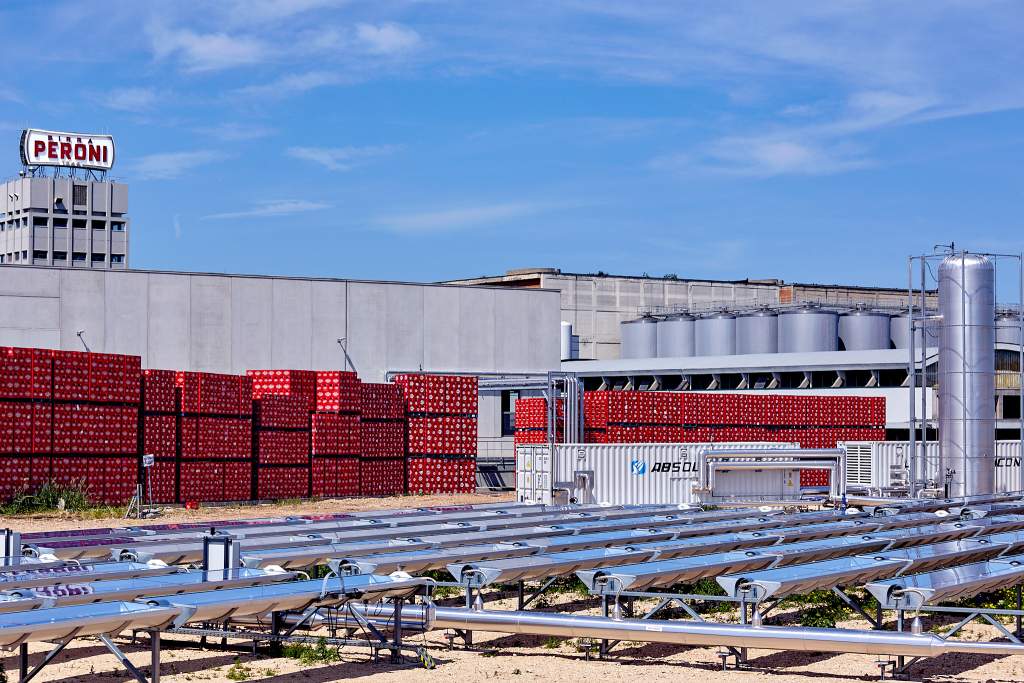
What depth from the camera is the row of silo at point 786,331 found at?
64375 millimetres

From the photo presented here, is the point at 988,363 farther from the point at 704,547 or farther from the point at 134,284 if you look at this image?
the point at 134,284

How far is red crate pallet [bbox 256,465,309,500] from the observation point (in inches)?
1368

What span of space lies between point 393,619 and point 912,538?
287 inches

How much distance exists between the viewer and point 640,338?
70938mm

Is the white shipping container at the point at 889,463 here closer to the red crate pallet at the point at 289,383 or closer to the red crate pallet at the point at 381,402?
the red crate pallet at the point at 381,402

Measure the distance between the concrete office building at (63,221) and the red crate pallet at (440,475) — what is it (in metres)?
65.0

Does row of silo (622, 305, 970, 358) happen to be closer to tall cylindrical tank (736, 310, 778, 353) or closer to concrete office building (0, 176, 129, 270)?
tall cylindrical tank (736, 310, 778, 353)

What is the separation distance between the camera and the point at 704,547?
53.1ft

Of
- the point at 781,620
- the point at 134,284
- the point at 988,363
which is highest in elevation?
the point at 134,284

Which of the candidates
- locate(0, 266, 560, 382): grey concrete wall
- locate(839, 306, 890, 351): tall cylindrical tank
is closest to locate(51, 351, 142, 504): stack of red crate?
locate(0, 266, 560, 382): grey concrete wall

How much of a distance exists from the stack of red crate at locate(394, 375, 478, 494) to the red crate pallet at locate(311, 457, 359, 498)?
2.27 m

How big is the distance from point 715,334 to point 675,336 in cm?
238

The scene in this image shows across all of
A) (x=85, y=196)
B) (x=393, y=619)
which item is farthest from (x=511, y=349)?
(x=85, y=196)

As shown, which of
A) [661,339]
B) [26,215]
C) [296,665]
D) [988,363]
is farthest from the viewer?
[26,215]
